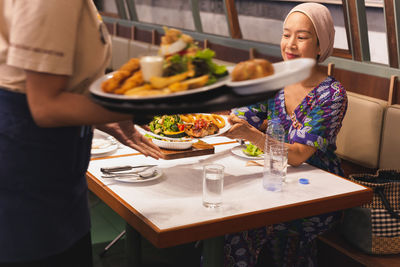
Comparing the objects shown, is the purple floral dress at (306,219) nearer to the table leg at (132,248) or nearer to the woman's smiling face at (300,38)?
the woman's smiling face at (300,38)

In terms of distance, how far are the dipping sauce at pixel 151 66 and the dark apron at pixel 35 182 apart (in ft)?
0.79

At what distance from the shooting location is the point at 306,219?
98.0 inches

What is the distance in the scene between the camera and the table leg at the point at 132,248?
2.67 metres

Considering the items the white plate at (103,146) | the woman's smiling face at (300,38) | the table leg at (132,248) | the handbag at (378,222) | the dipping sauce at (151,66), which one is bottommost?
the table leg at (132,248)

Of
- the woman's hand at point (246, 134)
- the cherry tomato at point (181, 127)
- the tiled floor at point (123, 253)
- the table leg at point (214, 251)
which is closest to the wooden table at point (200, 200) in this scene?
the table leg at point (214, 251)

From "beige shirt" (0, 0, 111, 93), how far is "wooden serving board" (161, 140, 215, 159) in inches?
49.0

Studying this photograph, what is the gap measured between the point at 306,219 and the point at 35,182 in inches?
63.2

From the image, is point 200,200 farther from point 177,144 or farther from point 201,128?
point 201,128

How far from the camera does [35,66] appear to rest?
3.47 ft

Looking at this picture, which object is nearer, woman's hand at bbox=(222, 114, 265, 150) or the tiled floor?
woman's hand at bbox=(222, 114, 265, 150)

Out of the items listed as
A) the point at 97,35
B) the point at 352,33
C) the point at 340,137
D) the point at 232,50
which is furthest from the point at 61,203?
the point at 232,50

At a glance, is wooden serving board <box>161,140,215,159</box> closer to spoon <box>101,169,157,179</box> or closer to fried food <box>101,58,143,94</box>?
spoon <box>101,169,157,179</box>

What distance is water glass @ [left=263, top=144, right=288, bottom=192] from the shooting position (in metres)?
2.06

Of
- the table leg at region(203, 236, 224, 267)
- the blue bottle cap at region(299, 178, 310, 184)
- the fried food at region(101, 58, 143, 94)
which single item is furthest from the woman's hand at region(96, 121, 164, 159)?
the blue bottle cap at region(299, 178, 310, 184)
